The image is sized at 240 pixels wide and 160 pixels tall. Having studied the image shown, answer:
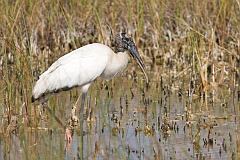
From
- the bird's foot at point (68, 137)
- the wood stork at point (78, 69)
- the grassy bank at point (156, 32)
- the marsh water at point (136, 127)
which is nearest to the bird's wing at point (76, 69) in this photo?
the wood stork at point (78, 69)

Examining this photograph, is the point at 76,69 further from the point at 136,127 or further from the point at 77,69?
the point at 136,127

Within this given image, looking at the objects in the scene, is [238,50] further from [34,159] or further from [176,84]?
[34,159]

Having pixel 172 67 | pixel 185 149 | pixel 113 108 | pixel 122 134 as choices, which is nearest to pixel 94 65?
pixel 113 108

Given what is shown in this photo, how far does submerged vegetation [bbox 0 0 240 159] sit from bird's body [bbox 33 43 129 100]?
0.58ft

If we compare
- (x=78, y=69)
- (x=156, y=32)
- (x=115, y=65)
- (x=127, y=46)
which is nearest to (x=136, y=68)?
(x=156, y=32)

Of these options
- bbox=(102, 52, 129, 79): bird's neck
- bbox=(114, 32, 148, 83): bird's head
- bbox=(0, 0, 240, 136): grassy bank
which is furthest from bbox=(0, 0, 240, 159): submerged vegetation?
bbox=(114, 32, 148, 83): bird's head

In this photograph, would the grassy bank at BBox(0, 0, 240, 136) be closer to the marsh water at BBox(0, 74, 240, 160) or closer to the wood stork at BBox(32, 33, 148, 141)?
the marsh water at BBox(0, 74, 240, 160)

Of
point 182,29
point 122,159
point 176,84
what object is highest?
point 182,29

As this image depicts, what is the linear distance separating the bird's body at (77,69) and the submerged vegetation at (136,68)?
176 mm

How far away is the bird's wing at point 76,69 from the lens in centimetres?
764

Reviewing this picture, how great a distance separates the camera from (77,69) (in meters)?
7.73

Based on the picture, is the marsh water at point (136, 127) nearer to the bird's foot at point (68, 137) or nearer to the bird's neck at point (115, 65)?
the bird's foot at point (68, 137)

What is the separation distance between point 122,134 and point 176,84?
2200 mm

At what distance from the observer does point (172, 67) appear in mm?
9906
